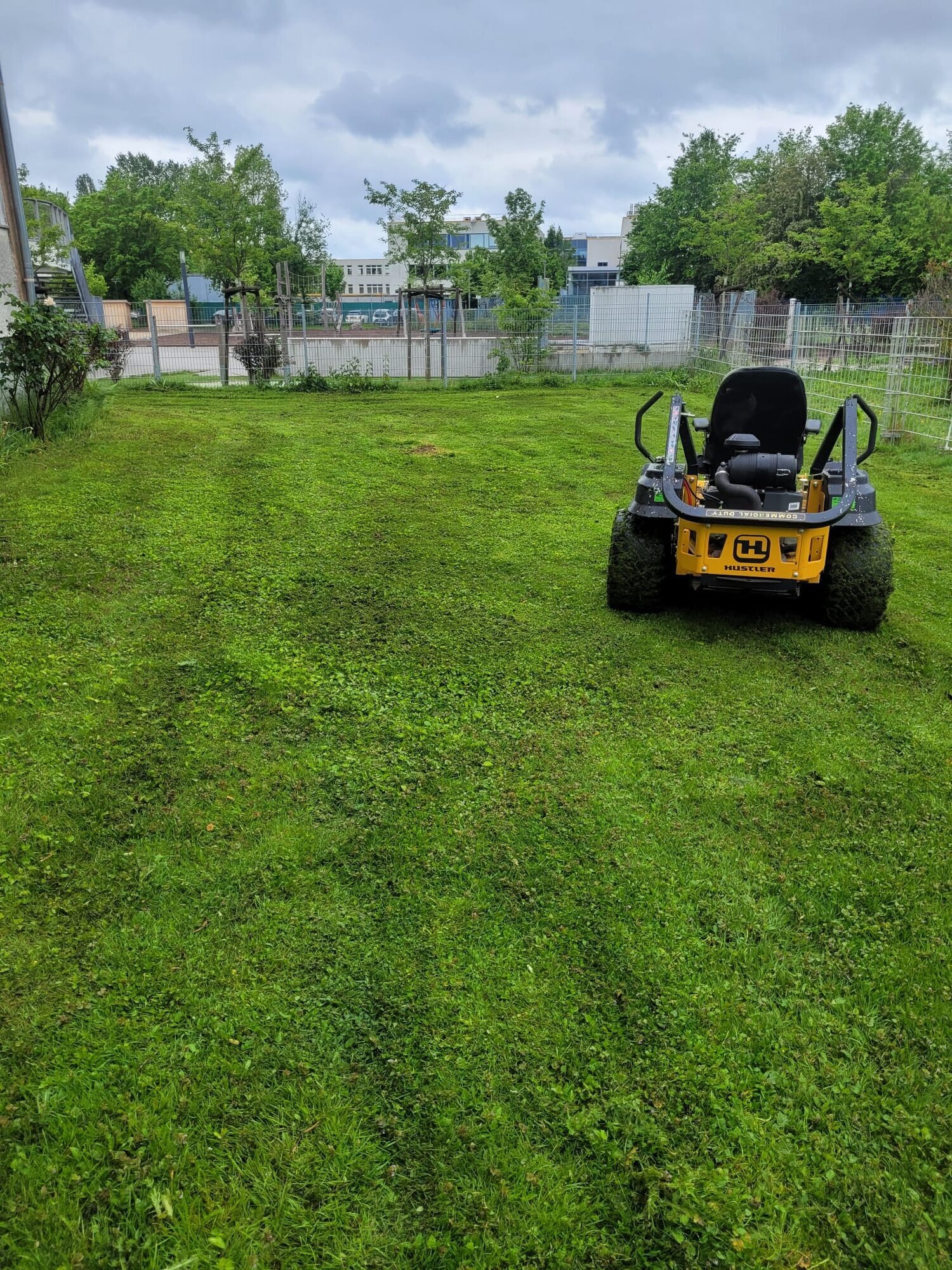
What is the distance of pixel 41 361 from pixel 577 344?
39.4 feet

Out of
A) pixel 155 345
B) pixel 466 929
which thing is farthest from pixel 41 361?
pixel 155 345

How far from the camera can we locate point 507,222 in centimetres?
3127

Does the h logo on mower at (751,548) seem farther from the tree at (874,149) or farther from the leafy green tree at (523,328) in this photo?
the tree at (874,149)

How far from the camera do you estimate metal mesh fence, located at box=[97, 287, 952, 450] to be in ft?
40.9

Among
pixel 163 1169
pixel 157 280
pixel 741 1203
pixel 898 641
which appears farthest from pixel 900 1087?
pixel 157 280

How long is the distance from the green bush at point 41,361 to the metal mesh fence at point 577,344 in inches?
286

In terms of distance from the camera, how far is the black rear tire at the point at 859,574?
180 inches

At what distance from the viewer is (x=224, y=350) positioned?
1684cm

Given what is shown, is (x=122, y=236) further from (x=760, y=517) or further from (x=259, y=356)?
(x=760, y=517)

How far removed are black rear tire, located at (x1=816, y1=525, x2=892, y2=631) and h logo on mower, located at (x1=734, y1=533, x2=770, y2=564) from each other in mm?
474

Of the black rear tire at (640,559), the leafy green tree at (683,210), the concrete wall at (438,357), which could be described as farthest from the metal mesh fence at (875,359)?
the leafy green tree at (683,210)

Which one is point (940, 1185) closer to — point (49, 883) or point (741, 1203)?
point (741, 1203)

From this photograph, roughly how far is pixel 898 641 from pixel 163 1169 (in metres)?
4.21

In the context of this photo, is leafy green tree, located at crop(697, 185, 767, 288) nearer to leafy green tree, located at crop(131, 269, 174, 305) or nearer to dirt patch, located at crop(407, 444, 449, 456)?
dirt patch, located at crop(407, 444, 449, 456)
